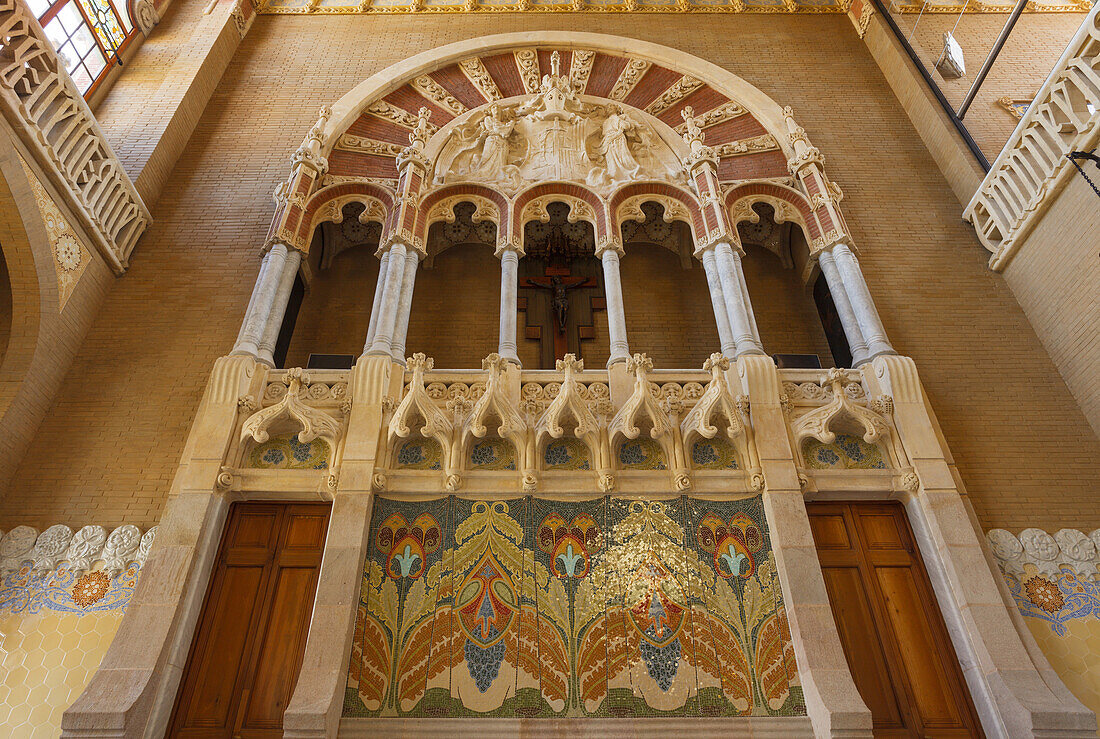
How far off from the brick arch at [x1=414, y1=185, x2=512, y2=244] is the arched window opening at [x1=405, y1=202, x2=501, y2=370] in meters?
0.45

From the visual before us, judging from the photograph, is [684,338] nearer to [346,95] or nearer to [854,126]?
[854,126]

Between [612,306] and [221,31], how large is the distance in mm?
7808

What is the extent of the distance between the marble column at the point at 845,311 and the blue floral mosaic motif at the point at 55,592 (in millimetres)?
7216

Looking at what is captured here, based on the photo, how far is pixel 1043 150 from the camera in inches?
325

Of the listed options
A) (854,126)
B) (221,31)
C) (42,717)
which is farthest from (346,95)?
(42,717)

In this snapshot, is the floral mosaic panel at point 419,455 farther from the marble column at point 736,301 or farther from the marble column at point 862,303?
the marble column at point 862,303

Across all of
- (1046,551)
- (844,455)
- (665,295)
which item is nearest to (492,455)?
(844,455)

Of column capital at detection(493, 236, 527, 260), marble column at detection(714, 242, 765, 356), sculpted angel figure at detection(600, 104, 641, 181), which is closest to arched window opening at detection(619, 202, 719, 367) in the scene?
sculpted angel figure at detection(600, 104, 641, 181)

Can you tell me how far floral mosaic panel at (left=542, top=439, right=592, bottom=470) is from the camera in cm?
701

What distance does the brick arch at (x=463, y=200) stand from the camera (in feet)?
29.8

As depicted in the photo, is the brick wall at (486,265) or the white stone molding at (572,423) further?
the brick wall at (486,265)

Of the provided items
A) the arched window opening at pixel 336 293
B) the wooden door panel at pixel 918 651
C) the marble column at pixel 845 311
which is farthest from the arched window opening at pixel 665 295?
the wooden door panel at pixel 918 651

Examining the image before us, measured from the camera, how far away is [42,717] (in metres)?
5.73

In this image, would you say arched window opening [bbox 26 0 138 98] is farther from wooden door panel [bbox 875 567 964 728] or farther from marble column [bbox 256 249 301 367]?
wooden door panel [bbox 875 567 964 728]
